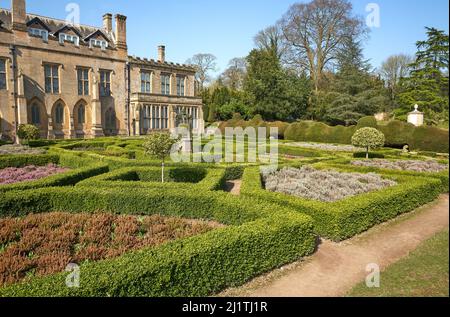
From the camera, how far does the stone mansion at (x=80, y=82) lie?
2822cm

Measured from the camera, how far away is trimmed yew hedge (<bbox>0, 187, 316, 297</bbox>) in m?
4.23

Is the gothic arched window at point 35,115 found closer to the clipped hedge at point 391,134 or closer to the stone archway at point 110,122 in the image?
the stone archway at point 110,122

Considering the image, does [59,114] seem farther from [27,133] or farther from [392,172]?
[392,172]

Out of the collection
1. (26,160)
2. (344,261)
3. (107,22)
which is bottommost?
(344,261)

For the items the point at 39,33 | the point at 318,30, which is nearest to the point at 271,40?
the point at 318,30

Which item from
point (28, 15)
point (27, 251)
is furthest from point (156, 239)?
point (28, 15)

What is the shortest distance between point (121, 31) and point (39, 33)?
26.8ft

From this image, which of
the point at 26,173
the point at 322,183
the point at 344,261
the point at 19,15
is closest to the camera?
the point at 344,261

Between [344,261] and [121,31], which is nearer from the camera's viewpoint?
[344,261]

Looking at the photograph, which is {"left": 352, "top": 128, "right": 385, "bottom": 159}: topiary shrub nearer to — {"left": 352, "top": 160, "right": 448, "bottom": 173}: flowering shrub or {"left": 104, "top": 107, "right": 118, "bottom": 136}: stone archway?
{"left": 352, "top": 160, "right": 448, "bottom": 173}: flowering shrub

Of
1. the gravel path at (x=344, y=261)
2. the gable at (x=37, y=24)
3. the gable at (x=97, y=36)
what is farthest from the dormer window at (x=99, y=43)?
the gravel path at (x=344, y=261)

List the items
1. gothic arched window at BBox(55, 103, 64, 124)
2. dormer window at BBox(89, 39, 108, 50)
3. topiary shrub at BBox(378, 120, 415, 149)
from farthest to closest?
dormer window at BBox(89, 39, 108, 50) → gothic arched window at BBox(55, 103, 64, 124) → topiary shrub at BBox(378, 120, 415, 149)

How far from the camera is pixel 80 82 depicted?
32.7m

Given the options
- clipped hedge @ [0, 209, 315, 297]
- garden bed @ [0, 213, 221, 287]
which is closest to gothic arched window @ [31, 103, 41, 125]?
garden bed @ [0, 213, 221, 287]
